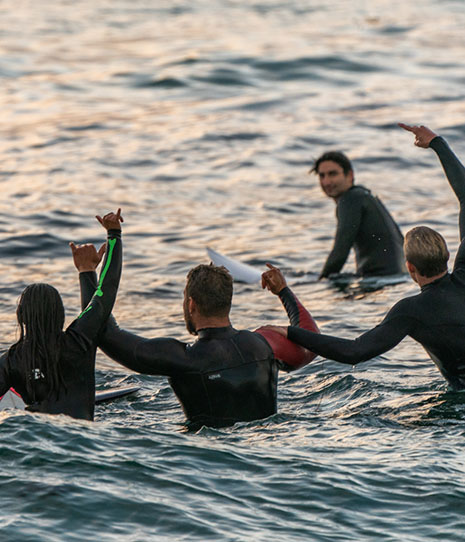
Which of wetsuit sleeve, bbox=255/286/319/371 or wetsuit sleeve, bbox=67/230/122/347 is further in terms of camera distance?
wetsuit sleeve, bbox=255/286/319/371

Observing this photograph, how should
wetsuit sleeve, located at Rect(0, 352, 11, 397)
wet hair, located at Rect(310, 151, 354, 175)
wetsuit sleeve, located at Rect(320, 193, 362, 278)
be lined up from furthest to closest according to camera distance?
wetsuit sleeve, located at Rect(320, 193, 362, 278)
wet hair, located at Rect(310, 151, 354, 175)
wetsuit sleeve, located at Rect(0, 352, 11, 397)

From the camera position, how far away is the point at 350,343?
859cm

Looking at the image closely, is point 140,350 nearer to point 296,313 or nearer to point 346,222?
point 296,313

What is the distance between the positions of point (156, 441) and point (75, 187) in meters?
13.4

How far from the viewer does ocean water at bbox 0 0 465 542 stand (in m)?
7.28

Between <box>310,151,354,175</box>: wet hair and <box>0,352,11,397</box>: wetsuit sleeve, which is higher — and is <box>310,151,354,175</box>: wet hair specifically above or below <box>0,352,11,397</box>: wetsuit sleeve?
above

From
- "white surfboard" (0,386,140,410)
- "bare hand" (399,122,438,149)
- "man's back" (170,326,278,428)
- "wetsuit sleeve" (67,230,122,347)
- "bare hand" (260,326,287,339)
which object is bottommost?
"white surfboard" (0,386,140,410)

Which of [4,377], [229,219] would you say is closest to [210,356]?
[4,377]

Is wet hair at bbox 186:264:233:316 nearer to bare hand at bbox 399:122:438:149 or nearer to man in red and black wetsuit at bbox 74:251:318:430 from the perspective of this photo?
man in red and black wetsuit at bbox 74:251:318:430

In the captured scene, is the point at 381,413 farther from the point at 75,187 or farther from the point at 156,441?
the point at 75,187

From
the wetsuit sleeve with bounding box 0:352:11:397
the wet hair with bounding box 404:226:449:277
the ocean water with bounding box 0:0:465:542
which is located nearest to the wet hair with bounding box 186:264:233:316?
the ocean water with bounding box 0:0:465:542

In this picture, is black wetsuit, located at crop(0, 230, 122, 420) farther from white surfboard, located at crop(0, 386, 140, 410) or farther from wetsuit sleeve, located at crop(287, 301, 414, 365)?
wetsuit sleeve, located at crop(287, 301, 414, 365)

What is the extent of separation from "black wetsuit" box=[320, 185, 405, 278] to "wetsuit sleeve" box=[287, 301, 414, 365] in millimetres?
5435

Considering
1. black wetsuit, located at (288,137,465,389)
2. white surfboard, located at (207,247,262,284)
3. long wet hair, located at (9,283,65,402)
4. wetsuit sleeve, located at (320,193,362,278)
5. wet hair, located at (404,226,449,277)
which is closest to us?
long wet hair, located at (9,283,65,402)
